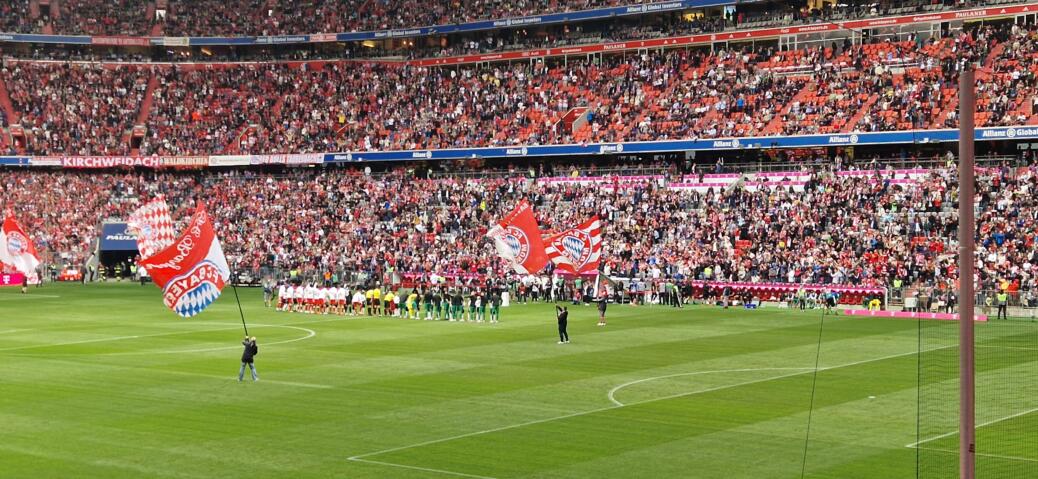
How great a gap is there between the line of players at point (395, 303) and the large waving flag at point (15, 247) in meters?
14.6

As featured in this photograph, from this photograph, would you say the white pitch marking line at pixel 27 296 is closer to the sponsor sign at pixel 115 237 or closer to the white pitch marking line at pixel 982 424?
the sponsor sign at pixel 115 237

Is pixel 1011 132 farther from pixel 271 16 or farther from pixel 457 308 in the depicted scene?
pixel 271 16

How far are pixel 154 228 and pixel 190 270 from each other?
Answer: 33.0 meters

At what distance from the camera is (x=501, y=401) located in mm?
28219

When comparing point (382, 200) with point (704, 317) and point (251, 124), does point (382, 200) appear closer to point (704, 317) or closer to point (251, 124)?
point (251, 124)

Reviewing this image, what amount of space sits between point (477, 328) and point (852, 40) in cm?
3543

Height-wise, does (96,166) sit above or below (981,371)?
above

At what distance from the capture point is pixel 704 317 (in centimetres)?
5072

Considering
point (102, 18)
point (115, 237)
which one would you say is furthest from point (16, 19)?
point (115, 237)

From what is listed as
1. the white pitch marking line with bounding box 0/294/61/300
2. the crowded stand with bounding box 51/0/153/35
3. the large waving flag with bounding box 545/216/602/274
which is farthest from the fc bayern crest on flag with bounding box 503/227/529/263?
the crowded stand with bounding box 51/0/153/35

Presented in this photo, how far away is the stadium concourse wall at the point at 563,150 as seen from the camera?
202ft

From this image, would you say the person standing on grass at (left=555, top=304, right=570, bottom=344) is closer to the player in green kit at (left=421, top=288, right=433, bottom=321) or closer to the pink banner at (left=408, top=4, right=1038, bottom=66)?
the player in green kit at (left=421, top=288, right=433, bottom=321)

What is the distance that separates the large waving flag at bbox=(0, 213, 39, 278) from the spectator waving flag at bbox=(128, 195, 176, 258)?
19.6ft

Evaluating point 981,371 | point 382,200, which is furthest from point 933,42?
point 981,371
